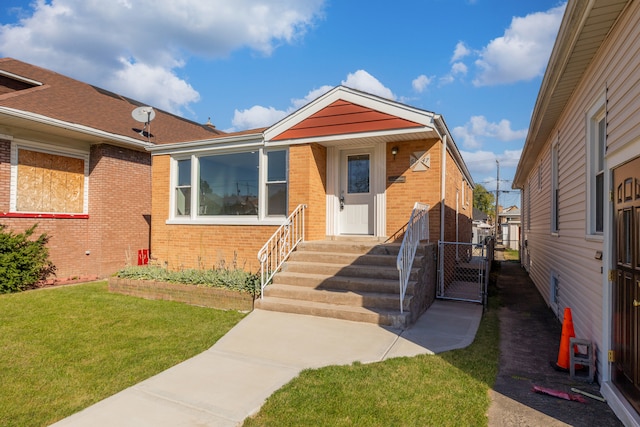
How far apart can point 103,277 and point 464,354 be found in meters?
10.5

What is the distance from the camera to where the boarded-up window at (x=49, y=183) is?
948cm

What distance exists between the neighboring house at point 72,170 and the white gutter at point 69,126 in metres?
0.02

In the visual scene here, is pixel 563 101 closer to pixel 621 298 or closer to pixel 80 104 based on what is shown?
pixel 621 298

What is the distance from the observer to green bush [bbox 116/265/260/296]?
23.4 ft

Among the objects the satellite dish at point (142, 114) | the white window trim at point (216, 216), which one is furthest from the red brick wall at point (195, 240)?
the satellite dish at point (142, 114)

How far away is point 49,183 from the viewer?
10047mm

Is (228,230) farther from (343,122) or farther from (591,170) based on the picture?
(591,170)

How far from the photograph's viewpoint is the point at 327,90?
8.23m

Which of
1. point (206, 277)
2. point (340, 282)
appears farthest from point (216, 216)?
point (340, 282)

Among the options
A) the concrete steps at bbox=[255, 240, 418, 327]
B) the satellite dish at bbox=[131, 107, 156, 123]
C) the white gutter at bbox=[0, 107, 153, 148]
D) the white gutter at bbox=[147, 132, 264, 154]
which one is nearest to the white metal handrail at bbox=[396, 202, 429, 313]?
the concrete steps at bbox=[255, 240, 418, 327]

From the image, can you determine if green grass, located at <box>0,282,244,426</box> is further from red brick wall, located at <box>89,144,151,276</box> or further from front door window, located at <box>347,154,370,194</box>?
front door window, located at <box>347,154,370,194</box>

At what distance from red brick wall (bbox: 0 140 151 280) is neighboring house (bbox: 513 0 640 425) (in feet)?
36.5

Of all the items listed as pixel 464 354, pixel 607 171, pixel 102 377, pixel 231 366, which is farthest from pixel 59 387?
pixel 607 171

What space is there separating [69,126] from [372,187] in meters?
7.91
